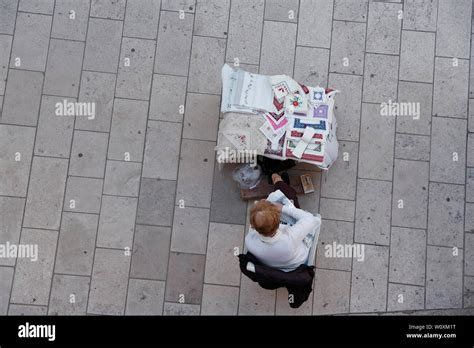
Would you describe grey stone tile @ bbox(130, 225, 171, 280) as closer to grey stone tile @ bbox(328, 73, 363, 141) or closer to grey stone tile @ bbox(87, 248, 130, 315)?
grey stone tile @ bbox(87, 248, 130, 315)

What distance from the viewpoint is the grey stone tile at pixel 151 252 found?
20.7 ft

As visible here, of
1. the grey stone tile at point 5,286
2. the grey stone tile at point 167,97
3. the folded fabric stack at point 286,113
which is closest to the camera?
the folded fabric stack at point 286,113

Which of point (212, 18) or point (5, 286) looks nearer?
point (5, 286)

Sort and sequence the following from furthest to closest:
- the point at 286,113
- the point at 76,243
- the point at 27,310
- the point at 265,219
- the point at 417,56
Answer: the point at 417,56, the point at 76,243, the point at 27,310, the point at 286,113, the point at 265,219

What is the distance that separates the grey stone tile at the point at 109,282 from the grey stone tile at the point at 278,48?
2.63 m

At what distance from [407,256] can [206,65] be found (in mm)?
3069

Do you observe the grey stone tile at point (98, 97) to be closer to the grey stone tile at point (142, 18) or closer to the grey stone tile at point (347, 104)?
the grey stone tile at point (142, 18)

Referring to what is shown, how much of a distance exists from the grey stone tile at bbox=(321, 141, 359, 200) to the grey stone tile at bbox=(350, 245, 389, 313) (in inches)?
25.1

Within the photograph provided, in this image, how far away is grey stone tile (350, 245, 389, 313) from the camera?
20.6 ft

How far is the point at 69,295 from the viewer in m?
6.25

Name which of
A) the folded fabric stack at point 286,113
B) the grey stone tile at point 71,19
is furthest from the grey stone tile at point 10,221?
the folded fabric stack at point 286,113

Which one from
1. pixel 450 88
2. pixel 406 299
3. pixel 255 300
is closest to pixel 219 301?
pixel 255 300

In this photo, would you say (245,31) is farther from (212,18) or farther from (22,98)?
(22,98)
